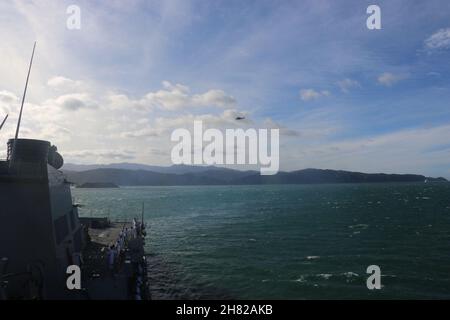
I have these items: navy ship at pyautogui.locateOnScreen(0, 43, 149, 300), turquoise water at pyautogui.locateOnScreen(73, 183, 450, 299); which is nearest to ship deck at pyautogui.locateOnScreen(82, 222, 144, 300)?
navy ship at pyautogui.locateOnScreen(0, 43, 149, 300)

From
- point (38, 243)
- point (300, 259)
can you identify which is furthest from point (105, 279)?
point (300, 259)

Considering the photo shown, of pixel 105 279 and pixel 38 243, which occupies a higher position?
pixel 38 243

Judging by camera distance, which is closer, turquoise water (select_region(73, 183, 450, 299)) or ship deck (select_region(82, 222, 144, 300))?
ship deck (select_region(82, 222, 144, 300))

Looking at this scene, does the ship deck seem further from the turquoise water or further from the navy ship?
the turquoise water

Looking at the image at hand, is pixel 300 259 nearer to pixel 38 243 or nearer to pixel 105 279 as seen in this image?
pixel 105 279

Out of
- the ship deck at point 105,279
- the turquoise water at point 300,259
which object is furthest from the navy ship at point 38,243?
the turquoise water at point 300,259

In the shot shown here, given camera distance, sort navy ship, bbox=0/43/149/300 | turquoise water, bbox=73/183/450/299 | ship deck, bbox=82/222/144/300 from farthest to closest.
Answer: turquoise water, bbox=73/183/450/299 < ship deck, bbox=82/222/144/300 < navy ship, bbox=0/43/149/300

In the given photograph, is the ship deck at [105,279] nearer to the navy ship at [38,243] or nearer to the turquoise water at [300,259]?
the navy ship at [38,243]

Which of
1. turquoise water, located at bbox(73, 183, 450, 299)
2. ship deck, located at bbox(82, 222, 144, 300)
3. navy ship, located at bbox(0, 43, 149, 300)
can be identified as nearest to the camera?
navy ship, located at bbox(0, 43, 149, 300)

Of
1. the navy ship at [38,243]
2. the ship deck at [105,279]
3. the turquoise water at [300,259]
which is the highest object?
the navy ship at [38,243]

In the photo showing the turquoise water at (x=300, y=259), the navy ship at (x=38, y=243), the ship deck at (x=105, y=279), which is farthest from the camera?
the turquoise water at (x=300, y=259)
